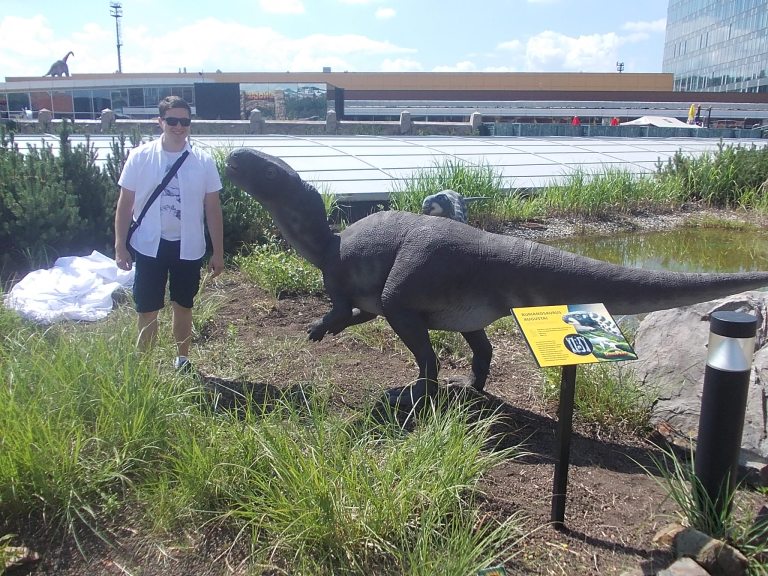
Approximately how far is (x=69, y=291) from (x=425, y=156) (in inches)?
362

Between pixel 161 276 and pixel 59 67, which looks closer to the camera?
pixel 161 276

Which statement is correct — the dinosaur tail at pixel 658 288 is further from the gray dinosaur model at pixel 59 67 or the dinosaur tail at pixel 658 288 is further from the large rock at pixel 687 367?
the gray dinosaur model at pixel 59 67

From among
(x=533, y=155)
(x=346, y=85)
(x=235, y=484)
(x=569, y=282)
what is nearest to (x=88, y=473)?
(x=235, y=484)

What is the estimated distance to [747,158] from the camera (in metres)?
13.0

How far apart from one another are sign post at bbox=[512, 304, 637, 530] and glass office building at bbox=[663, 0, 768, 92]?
197 ft

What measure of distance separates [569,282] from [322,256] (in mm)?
1361

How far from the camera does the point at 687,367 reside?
12.9 ft

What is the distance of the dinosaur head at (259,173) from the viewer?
143 inches

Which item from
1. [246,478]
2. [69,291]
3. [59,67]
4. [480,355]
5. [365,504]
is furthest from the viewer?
[59,67]

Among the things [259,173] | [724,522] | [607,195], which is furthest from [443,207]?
[607,195]

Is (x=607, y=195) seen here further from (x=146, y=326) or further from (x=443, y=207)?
(x=146, y=326)

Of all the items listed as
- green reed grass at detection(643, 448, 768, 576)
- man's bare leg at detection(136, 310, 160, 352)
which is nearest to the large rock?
green reed grass at detection(643, 448, 768, 576)

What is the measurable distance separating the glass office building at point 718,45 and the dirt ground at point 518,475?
5856 centimetres

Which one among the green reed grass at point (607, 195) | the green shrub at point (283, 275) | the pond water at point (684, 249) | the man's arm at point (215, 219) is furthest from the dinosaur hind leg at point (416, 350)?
the green reed grass at point (607, 195)
